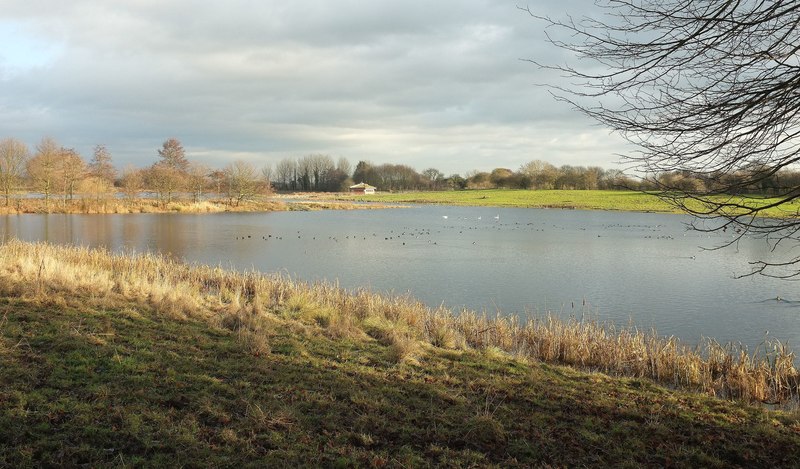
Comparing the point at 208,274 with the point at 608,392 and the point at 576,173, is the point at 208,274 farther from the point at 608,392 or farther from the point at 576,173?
the point at 576,173

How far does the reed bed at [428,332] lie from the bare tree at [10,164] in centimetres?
3360

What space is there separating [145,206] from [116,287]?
40.8 meters

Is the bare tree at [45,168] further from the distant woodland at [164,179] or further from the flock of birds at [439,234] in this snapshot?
the flock of birds at [439,234]

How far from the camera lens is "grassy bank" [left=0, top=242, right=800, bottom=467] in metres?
4.12

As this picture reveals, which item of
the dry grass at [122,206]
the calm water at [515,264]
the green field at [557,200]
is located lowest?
the calm water at [515,264]

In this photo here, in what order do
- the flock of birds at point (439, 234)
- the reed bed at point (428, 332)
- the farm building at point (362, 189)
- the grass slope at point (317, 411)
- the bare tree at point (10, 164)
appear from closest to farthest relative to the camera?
the grass slope at point (317, 411) → the reed bed at point (428, 332) → the flock of birds at point (439, 234) → the bare tree at point (10, 164) → the farm building at point (362, 189)

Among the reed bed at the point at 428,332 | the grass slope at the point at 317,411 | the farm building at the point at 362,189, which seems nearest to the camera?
the grass slope at the point at 317,411

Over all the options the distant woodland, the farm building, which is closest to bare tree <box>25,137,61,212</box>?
the distant woodland

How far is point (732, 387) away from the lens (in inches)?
295

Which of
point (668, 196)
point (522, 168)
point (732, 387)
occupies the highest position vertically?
point (522, 168)

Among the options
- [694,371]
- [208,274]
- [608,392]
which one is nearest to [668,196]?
[608,392]

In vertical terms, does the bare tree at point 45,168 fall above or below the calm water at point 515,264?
above

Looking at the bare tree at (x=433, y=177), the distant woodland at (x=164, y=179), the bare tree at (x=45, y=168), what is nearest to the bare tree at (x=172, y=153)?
the distant woodland at (x=164, y=179)

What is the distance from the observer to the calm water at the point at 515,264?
43.1 feet
